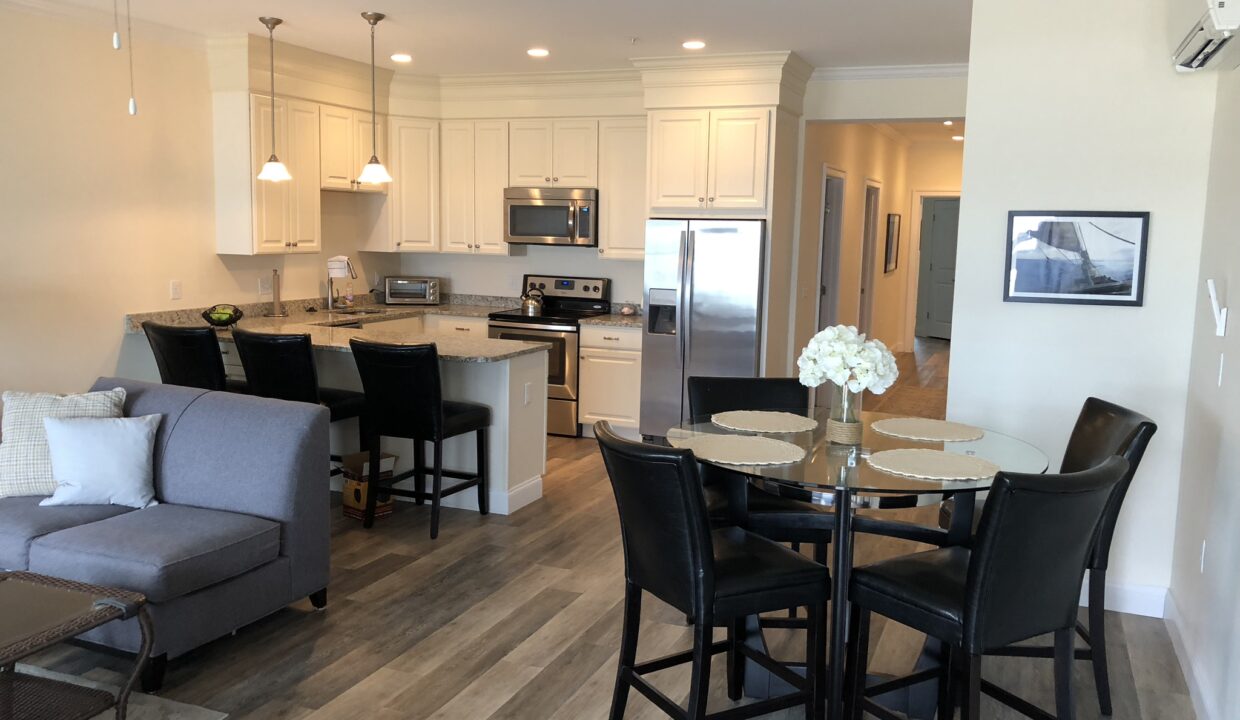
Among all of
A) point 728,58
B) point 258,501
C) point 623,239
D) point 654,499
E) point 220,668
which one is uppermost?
point 728,58

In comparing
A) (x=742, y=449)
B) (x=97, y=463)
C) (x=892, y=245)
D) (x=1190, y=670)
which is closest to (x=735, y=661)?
(x=742, y=449)

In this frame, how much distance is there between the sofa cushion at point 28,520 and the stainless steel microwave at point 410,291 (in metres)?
3.94

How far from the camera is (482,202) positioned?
278 inches

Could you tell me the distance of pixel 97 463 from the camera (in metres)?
3.44

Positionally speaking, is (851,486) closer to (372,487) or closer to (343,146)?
(372,487)

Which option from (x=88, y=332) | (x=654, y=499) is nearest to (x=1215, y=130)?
(x=654, y=499)

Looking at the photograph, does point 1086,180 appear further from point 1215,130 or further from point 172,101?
point 172,101

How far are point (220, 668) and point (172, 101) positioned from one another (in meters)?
3.62

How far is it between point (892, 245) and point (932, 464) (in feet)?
28.6

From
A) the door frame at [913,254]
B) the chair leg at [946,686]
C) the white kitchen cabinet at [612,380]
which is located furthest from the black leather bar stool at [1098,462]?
the door frame at [913,254]

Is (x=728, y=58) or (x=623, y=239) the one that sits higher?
(x=728, y=58)

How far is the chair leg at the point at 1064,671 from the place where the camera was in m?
2.54

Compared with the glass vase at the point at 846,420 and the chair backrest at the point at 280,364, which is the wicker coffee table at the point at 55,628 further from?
the glass vase at the point at 846,420

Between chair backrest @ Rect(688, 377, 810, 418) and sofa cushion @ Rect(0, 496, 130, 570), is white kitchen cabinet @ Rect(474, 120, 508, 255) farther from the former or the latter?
sofa cushion @ Rect(0, 496, 130, 570)
